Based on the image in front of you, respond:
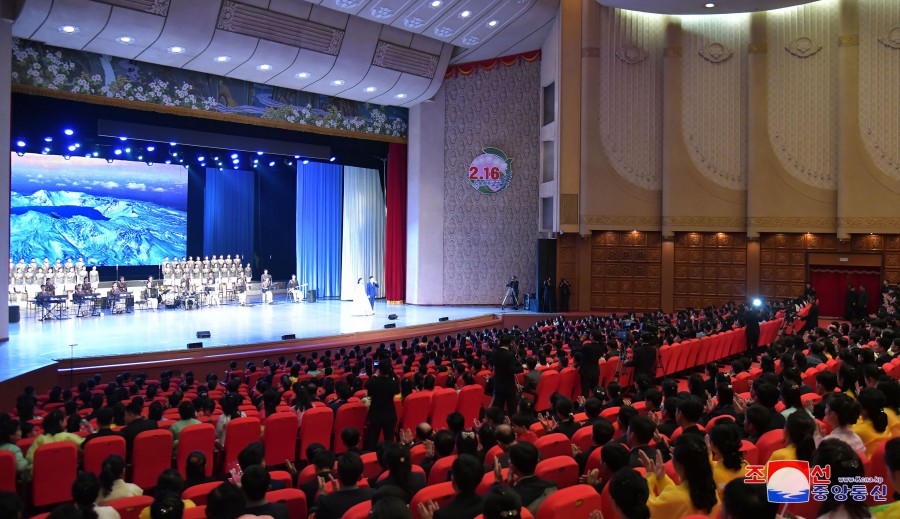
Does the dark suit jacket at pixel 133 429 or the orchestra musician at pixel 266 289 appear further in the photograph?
the orchestra musician at pixel 266 289

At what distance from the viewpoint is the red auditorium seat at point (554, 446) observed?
191 inches

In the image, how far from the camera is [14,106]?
16.3 metres

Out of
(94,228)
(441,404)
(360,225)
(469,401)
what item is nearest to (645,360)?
(469,401)

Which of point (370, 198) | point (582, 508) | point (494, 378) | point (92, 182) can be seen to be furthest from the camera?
point (370, 198)

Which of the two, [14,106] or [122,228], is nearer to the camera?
[14,106]

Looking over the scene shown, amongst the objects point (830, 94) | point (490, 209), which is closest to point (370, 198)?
point (490, 209)

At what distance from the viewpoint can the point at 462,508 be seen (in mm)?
3367

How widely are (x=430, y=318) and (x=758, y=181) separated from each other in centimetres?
1055

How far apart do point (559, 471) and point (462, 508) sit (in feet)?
3.16

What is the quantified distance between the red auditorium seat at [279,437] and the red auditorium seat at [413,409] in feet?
3.99

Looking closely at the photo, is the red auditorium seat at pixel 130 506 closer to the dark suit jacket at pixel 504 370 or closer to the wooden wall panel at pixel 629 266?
the dark suit jacket at pixel 504 370

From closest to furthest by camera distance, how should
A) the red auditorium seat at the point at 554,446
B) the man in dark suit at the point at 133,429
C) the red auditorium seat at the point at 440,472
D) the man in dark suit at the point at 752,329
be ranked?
the red auditorium seat at the point at 440,472, the red auditorium seat at the point at 554,446, the man in dark suit at the point at 133,429, the man in dark suit at the point at 752,329

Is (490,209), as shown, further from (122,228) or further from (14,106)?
(14,106)

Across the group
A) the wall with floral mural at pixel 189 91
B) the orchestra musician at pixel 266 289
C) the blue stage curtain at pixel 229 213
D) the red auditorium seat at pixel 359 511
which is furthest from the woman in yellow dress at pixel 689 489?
the blue stage curtain at pixel 229 213
